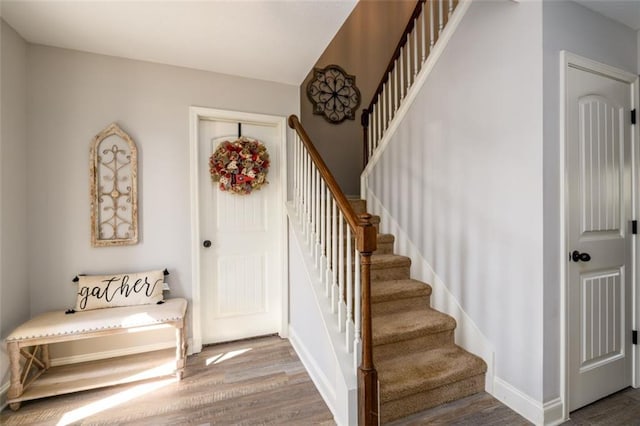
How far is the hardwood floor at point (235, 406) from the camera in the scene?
5.91ft

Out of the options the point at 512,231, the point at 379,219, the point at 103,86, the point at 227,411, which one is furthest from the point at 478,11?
the point at 227,411

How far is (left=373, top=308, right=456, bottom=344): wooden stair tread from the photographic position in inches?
80.7

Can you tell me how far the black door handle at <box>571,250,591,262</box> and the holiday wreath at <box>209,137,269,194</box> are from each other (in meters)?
2.37

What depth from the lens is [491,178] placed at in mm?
2006

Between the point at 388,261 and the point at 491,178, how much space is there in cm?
107

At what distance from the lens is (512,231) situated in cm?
188

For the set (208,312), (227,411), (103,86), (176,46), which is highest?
(176,46)

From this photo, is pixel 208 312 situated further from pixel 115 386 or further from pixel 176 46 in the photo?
pixel 176 46

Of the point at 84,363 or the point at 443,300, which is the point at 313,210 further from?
the point at 84,363

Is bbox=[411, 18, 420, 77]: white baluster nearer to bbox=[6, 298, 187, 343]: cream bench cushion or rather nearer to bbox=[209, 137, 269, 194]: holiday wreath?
bbox=[209, 137, 269, 194]: holiday wreath

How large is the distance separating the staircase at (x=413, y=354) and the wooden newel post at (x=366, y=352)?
5.7 inches

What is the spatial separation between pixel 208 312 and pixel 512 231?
2.56m

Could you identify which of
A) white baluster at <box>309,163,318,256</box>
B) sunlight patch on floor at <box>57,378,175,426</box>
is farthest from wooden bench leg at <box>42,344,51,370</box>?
white baluster at <box>309,163,318,256</box>

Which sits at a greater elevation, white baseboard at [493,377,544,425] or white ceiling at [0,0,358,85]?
white ceiling at [0,0,358,85]
